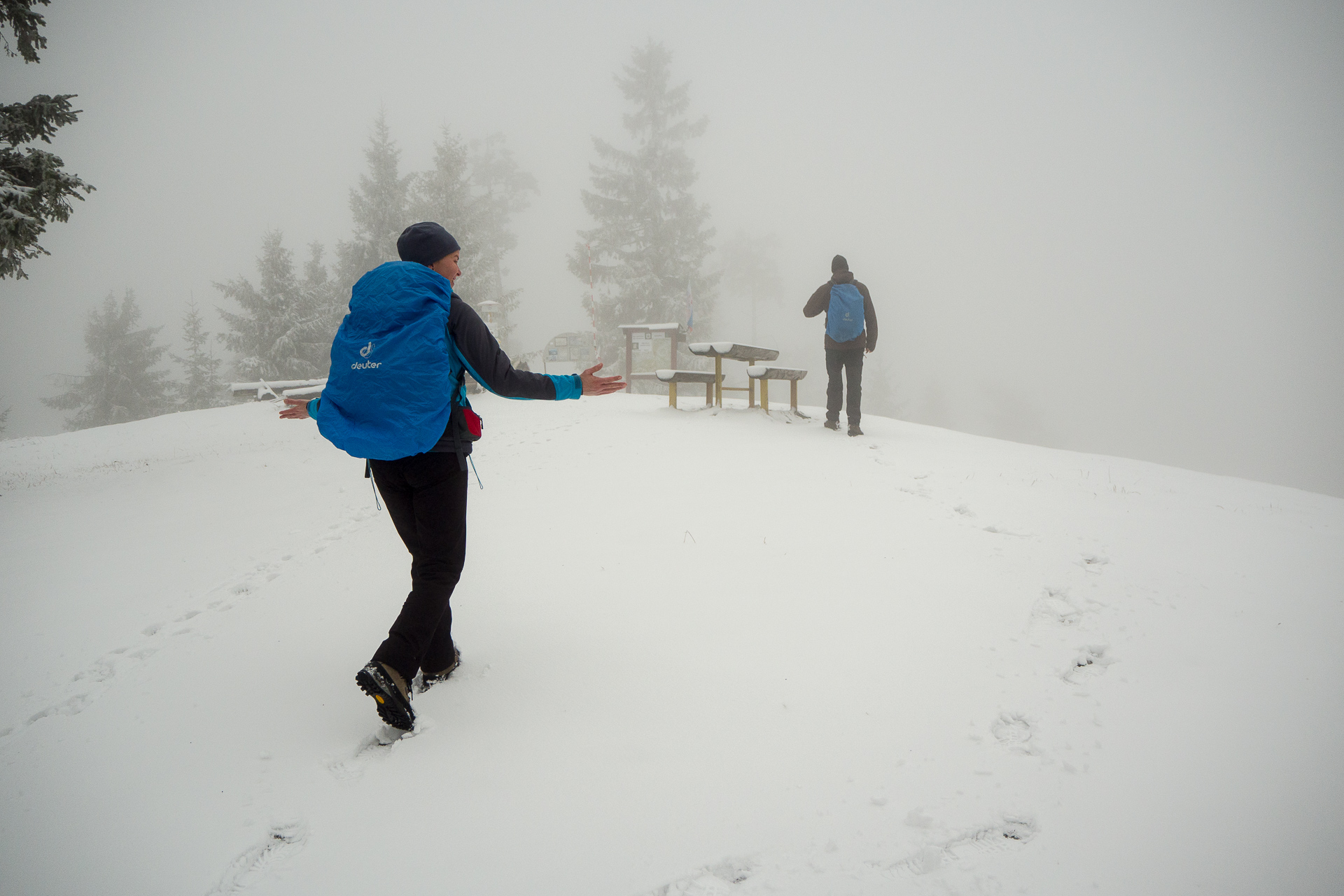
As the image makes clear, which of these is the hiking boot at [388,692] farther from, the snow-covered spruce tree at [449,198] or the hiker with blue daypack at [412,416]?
the snow-covered spruce tree at [449,198]

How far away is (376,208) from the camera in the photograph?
21875 millimetres

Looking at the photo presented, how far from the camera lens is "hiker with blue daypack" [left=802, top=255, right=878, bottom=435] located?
26.6 feet

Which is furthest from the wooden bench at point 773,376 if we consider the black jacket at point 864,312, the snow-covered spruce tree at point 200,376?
the snow-covered spruce tree at point 200,376

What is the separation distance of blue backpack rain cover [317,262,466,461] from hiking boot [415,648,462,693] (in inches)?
45.0

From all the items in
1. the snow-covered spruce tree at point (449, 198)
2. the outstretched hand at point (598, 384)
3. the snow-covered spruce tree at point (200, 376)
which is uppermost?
the snow-covered spruce tree at point (449, 198)

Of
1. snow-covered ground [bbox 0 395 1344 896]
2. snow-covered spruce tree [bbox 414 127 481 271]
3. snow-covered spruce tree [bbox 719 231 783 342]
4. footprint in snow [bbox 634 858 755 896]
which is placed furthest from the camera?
snow-covered spruce tree [bbox 719 231 783 342]

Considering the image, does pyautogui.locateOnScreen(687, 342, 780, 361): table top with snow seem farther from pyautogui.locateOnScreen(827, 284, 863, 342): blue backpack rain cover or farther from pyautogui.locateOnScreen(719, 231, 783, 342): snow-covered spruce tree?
pyautogui.locateOnScreen(719, 231, 783, 342): snow-covered spruce tree

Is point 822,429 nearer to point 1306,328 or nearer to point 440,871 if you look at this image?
point 440,871

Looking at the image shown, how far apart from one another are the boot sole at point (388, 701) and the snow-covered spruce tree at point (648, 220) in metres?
20.3

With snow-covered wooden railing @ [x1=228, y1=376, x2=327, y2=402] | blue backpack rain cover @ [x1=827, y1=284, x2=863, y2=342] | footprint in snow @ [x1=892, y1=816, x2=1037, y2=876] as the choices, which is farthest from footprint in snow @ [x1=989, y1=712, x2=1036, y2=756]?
snow-covered wooden railing @ [x1=228, y1=376, x2=327, y2=402]

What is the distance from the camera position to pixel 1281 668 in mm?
2842

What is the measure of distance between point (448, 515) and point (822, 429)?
724 cm

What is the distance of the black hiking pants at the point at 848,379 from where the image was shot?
27.6 ft

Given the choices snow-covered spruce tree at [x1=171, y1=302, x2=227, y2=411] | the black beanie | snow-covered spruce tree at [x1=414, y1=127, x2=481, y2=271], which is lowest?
snow-covered spruce tree at [x1=171, y1=302, x2=227, y2=411]
